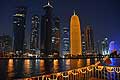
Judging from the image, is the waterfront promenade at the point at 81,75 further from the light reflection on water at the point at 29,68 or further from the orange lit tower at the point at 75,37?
the orange lit tower at the point at 75,37

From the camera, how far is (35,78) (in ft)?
43.8

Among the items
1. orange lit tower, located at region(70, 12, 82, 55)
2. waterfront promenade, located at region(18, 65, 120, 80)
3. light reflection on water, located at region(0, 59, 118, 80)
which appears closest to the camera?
waterfront promenade, located at region(18, 65, 120, 80)

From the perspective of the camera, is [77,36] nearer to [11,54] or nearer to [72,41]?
A: [72,41]

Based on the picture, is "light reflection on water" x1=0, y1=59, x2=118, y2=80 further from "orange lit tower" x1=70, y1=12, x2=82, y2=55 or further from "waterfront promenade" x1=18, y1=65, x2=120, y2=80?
"orange lit tower" x1=70, y1=12, x2=82, y2=55

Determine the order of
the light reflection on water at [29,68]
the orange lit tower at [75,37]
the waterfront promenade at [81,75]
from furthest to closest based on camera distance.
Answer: the orange lit tower at [75,37], the light reflection on water at [29,68], the waterfront promenade at [81,75]

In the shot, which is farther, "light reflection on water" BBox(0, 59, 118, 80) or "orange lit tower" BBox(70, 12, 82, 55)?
"orange lit tower" BBox(70, 12, 82, 55)

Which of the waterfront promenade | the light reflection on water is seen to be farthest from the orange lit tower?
the waterfront promenade

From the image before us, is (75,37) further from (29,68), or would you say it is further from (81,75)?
(81,75)

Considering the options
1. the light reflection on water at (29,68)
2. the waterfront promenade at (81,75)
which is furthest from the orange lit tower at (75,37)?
the waterfront promenade at (81,75)

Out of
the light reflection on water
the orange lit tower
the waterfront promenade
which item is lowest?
the light reflection on water

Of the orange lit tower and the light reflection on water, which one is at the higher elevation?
the orange lit tower

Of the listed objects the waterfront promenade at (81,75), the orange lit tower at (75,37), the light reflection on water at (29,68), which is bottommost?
the light reflection on water at (29,68)

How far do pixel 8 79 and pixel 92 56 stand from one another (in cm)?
15574

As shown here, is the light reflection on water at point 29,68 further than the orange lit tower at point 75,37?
No
